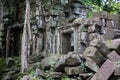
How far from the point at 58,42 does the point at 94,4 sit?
12.8 ft

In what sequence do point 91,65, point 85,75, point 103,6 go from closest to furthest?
1. point 85,75
2. point 91,65
3. point 103,6

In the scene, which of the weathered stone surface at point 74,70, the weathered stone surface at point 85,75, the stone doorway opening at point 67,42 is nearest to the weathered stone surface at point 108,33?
the stone doorway opening at point 67,42

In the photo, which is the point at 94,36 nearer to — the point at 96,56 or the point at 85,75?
the point at 96,56

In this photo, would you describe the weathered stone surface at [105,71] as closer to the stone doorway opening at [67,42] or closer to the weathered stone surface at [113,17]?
the weathered stone surface at [113,17]

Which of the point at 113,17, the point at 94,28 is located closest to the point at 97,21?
the point at 94,28

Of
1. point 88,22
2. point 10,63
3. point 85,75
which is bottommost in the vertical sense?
point 10,63

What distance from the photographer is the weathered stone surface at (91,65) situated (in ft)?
33.8

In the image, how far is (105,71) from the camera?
9734mm

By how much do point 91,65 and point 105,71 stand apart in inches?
31.5

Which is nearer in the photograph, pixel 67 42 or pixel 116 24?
pixel 116 24

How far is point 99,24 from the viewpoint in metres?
13.1

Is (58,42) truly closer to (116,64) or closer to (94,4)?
(94,4)

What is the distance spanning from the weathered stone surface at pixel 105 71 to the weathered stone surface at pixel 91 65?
0.46 m

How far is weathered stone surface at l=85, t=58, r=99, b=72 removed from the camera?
33.8 ft
